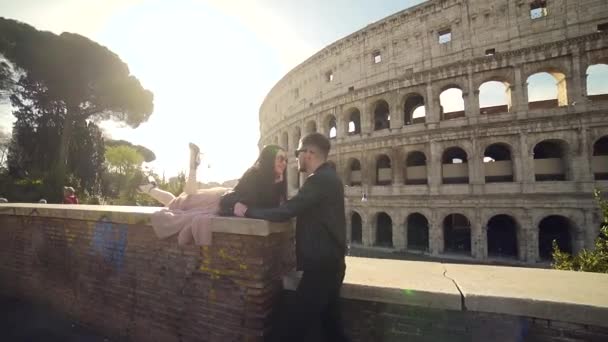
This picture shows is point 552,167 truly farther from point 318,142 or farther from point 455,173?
point 318,142

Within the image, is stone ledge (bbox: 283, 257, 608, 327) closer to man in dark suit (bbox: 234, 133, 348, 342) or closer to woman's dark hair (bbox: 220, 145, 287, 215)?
man in dark suit (bbox: 234, 133, 348, 342)

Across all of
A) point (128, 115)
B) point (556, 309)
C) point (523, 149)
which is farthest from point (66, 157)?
point (523, 149)

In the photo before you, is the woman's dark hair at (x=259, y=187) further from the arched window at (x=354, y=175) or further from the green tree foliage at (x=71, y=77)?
the green tree foliage at (x=71, y=77)

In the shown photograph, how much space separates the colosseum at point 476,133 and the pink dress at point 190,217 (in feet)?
50.4

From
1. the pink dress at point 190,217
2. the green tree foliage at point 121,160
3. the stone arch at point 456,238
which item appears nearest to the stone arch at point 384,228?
the stone arch at point 456,238

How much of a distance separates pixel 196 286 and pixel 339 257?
151cm

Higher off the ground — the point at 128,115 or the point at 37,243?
the point at 128,115

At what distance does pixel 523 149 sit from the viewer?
13867 mm

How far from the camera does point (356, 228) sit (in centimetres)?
1953

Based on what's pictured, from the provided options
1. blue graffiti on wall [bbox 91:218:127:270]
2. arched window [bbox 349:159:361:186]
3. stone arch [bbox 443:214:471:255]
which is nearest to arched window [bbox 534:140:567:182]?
stone arch [bbox 443:214:471:255]

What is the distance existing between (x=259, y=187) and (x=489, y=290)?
2.04m

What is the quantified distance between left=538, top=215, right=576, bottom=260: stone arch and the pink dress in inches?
732

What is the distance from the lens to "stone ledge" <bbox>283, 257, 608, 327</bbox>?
1711 millimetres

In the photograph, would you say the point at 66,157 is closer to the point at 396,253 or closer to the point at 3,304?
the point at 3,304
